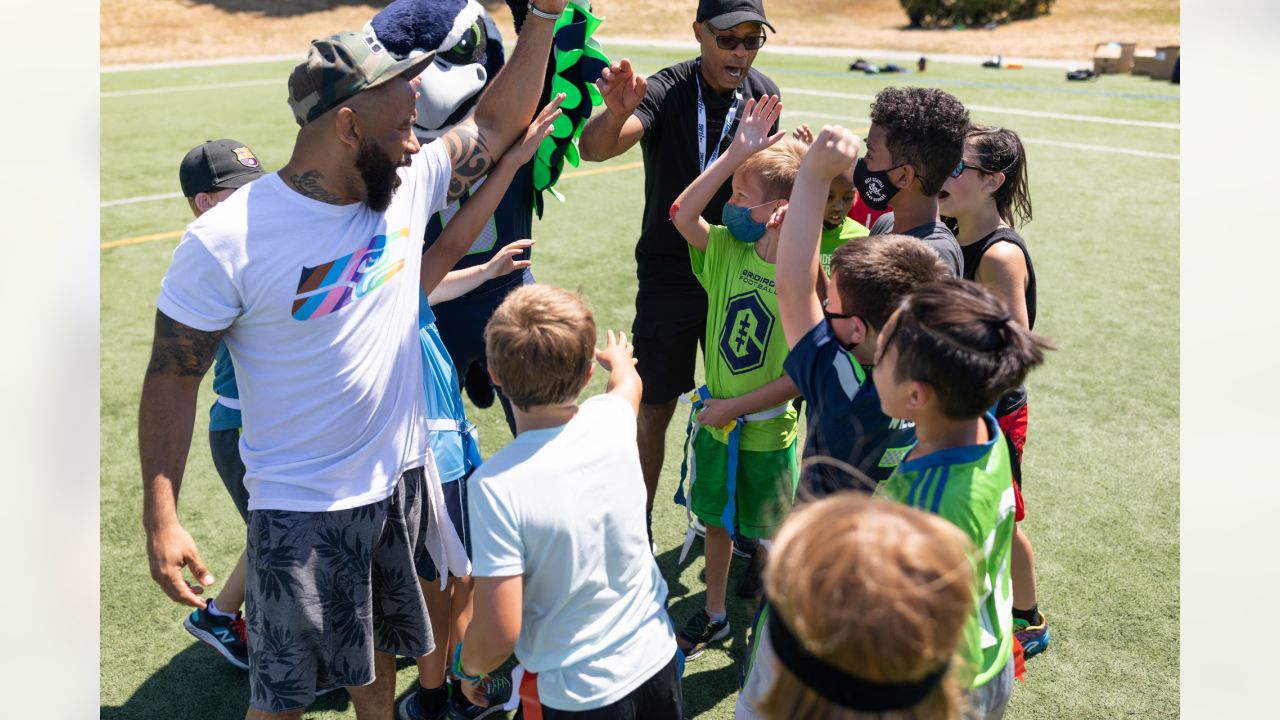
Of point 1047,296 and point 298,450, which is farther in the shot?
point 1047,296

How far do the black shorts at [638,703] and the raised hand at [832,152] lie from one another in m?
1.34

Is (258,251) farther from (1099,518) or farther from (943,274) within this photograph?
(1099,518)

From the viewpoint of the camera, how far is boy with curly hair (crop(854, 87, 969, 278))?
3.55 meters

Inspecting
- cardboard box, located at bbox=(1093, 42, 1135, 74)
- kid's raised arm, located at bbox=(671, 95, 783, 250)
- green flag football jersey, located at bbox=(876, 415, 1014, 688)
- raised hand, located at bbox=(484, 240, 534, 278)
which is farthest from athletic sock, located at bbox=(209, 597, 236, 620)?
cardboard box, located at bbox=(1093, 42, 1135, 74)

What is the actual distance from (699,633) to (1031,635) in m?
1.34

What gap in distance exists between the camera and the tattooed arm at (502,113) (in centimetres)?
328

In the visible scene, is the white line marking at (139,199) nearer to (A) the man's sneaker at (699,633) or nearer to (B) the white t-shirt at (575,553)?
(A) the man's sneaker at (699,633)

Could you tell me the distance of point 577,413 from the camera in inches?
105

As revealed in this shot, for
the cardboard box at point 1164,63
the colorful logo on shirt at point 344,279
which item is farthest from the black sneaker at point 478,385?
the cardboard box at point 1164,63

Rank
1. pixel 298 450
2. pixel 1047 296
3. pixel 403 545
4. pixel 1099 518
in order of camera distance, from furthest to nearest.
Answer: pixel 1047 296 < pixel 1099 518 < pixel 403 545 < pixel 298 450

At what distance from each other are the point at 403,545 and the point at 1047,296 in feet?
21.2

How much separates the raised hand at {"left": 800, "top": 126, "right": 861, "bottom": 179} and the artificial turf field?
7.08 feet

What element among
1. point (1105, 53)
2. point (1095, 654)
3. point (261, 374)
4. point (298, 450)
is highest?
point (1105, 53)

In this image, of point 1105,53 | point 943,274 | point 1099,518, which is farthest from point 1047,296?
point 1105,53
